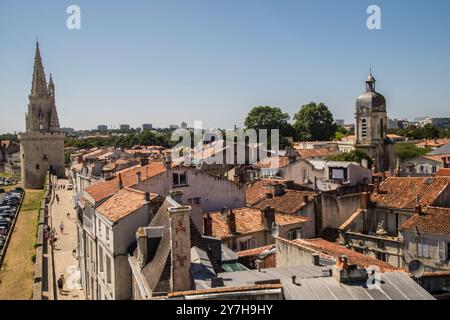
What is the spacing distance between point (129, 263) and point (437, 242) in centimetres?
1577

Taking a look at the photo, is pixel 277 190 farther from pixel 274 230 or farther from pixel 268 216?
pixel 274 230

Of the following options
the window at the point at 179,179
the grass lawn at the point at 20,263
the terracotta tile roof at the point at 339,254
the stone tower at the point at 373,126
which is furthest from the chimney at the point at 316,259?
the stone tower at the point at 373,126

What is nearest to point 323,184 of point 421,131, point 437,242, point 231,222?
point 437,242

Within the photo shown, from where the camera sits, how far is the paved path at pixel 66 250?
2648cm

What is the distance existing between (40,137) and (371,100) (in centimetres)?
6279

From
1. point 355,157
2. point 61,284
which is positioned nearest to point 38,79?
point 355,157

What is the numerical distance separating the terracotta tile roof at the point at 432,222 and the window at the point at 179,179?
1183 cm

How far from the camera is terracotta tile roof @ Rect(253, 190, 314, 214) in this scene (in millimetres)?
27342

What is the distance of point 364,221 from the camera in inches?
1146

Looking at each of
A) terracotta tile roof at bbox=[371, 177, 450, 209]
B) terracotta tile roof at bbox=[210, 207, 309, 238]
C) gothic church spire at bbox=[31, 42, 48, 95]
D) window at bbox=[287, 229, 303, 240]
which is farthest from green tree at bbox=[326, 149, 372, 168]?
gothic church spire at bbox=[31, 42, 48, 95]

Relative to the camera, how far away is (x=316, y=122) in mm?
114688

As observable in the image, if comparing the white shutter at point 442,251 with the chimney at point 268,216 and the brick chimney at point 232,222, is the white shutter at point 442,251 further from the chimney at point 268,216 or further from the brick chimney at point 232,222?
the brick chimney at point 232,222

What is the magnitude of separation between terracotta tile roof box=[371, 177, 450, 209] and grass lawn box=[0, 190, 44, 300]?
22743 mm
